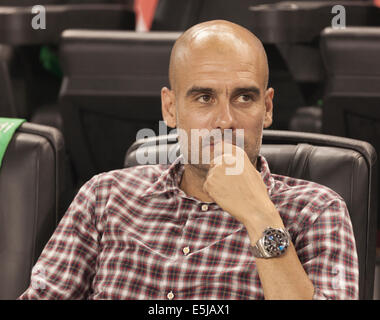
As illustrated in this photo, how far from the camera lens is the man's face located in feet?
3.55

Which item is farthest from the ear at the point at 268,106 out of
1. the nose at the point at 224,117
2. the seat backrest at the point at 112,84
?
the seat backrest at the point at 112,84

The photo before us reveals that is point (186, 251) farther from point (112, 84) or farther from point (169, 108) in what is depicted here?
point (112, 84)

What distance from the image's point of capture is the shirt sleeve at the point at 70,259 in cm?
115

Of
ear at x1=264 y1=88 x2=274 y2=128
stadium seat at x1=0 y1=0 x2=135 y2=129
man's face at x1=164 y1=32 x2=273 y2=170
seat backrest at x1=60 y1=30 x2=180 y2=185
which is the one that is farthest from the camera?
stadium seat at x1=0 y1=0 x2=135 y2=129

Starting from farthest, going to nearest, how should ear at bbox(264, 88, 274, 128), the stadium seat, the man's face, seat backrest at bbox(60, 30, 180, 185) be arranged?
1. the stadium seat
2. seat backrest at bbox(60, 30, 180, 185)
3. ear at bbox(264, 88, 274, 128)
4. the man's face

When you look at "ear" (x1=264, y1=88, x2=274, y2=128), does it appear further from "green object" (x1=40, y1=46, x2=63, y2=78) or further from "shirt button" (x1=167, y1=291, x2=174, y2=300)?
"green object" (x1=40, y1=46, x2=63, y2=78)

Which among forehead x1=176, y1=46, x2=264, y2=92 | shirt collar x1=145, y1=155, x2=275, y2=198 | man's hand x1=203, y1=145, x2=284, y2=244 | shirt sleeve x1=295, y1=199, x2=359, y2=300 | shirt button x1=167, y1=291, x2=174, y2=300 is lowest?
shirt button x1=167, y1=291, x2=174, y2=300

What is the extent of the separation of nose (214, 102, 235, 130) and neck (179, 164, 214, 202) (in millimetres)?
112

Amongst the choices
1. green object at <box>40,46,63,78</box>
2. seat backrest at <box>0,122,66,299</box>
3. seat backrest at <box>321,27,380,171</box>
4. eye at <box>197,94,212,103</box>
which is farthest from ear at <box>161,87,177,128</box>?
green object at <box>40,46,63,78</box>

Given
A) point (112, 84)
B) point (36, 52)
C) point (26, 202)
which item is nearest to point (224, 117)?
point (26, 202)

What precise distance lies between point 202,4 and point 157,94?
93 cm

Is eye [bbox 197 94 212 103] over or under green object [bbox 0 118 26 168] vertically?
over
